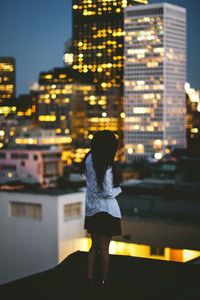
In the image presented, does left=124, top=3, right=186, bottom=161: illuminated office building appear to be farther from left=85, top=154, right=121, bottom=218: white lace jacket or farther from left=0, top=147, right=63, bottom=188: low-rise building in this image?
left=85, top=154, right=121, bottom=218: white lace jacket

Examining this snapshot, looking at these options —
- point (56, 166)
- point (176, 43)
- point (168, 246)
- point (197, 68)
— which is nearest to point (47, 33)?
point (197, 68)

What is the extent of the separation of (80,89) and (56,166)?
420 inches

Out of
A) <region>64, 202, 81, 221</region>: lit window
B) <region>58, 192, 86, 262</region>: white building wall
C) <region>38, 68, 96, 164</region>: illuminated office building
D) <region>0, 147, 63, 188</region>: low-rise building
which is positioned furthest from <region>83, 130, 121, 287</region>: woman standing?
<region>38, 68, 96, 164</region>: illuminated office building

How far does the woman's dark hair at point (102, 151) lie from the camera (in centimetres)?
168

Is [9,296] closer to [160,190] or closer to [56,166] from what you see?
[160,190]

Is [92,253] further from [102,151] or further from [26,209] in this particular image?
[26,209]

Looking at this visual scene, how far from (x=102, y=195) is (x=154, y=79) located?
22793 mm

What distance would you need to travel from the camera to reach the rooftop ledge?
1.68 m

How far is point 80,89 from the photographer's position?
107 feet

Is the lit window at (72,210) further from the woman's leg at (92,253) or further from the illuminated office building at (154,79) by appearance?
the illuminated office building at (154,79)

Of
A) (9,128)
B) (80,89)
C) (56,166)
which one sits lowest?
(56,166)

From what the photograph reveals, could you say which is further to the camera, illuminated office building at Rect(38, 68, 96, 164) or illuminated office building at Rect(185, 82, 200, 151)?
illuminated office building at Rect(38, 68, 96, 164)

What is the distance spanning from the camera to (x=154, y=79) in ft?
79.3

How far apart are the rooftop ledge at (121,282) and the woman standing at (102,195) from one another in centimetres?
9
